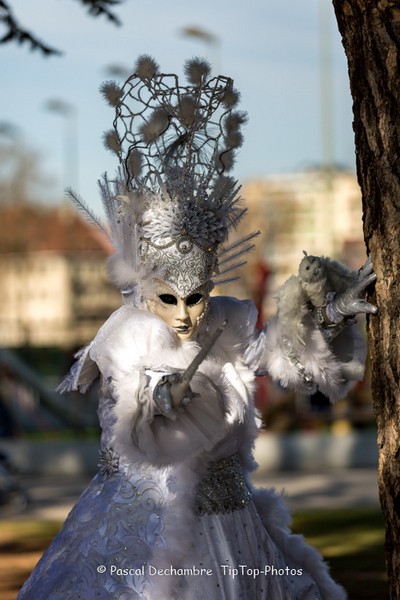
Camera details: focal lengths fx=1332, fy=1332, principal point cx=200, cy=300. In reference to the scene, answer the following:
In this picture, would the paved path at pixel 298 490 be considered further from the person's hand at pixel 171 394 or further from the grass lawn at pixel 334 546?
the person's hand at pixel 171 394

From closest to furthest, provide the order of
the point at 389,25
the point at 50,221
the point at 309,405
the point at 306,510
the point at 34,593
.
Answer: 1. the point at 389,25
2. the point at 34,593
3. the point at 306,510
4. the point at 309,405
5. the point at 50,221

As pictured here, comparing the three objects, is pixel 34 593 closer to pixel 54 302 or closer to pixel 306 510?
pixel 306 510

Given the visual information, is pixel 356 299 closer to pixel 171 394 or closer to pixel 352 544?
pixel 171 394

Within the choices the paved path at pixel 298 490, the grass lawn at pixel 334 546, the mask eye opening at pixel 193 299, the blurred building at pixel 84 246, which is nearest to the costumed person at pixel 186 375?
the mask eye opening at pixel 193 299

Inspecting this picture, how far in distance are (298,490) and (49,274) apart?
37.3m

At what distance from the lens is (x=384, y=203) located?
4.31 m

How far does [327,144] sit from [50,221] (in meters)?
20.6

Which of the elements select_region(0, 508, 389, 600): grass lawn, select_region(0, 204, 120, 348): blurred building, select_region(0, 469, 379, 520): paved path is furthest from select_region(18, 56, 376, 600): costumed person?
select_region(0, 204, 120, 348): blurred building

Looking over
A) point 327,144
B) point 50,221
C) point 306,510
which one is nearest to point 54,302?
point 50,221

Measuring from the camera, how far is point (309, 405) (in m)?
17.9

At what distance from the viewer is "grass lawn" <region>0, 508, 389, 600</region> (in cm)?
736

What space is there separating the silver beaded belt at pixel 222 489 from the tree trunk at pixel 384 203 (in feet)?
1.76

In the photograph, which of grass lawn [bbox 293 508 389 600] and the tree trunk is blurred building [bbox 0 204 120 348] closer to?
grass lawn [bbox 293 508 389 600]

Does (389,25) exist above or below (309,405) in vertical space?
above
